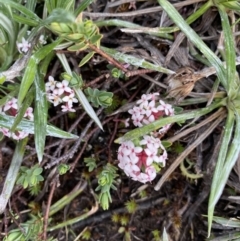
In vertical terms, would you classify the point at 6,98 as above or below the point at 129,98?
above

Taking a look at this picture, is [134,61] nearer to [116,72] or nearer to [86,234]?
[116,72]

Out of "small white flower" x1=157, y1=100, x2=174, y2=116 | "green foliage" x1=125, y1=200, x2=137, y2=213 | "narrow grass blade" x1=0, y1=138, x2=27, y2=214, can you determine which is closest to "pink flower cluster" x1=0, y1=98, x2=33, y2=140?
"narrow grass blade" x1=0, y1=138, x2=27, y2=214

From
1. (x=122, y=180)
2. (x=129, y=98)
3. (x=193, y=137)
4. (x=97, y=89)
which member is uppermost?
(x=97, y=89)

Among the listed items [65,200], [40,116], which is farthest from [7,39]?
[65,200]

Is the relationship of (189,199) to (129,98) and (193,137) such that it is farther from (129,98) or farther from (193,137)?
(129,98)

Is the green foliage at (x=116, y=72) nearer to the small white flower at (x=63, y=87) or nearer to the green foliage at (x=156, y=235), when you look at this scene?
the small white flower at (x=63, y=87)

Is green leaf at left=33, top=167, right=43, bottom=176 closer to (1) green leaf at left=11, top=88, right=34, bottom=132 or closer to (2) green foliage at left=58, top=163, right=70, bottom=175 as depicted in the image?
(2) green foliage at left=58, top=163, right=70, bottom=175

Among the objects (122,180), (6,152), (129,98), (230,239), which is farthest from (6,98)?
(230,239)
